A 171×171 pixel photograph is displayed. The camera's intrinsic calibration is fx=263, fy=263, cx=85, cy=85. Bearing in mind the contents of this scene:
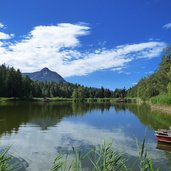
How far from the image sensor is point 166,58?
86312 mm

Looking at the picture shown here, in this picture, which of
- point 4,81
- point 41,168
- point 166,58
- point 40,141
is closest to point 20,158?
point 41,168

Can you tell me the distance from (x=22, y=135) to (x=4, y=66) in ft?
356

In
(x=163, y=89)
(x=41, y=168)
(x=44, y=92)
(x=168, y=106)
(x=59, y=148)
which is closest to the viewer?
(x=41, y=168)

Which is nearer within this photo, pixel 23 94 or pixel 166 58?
pixel 166 58

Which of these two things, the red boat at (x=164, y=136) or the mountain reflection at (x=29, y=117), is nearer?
the red boat at (x=164, y=136)

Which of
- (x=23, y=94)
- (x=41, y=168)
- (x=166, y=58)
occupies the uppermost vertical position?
(x=166, y=58)

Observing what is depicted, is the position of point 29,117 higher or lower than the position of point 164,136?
higher

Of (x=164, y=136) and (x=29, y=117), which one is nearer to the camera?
(x=164, y=136)

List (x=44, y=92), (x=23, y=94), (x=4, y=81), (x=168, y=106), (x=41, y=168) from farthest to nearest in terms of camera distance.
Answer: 1. (x=44, y=92)
2. (x=23, y=94)
3. (x=4, y=81)
4. (x=168, y=106)
5. (x=41, y=168)

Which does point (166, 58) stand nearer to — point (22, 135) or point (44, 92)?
point (22, 135)

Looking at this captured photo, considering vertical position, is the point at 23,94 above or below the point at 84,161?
above

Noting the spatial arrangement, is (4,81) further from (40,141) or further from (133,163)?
(133,163)

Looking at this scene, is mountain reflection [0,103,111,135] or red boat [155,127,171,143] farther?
mountain reflection [0,103,111,135]

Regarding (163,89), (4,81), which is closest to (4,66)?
(4,81)
